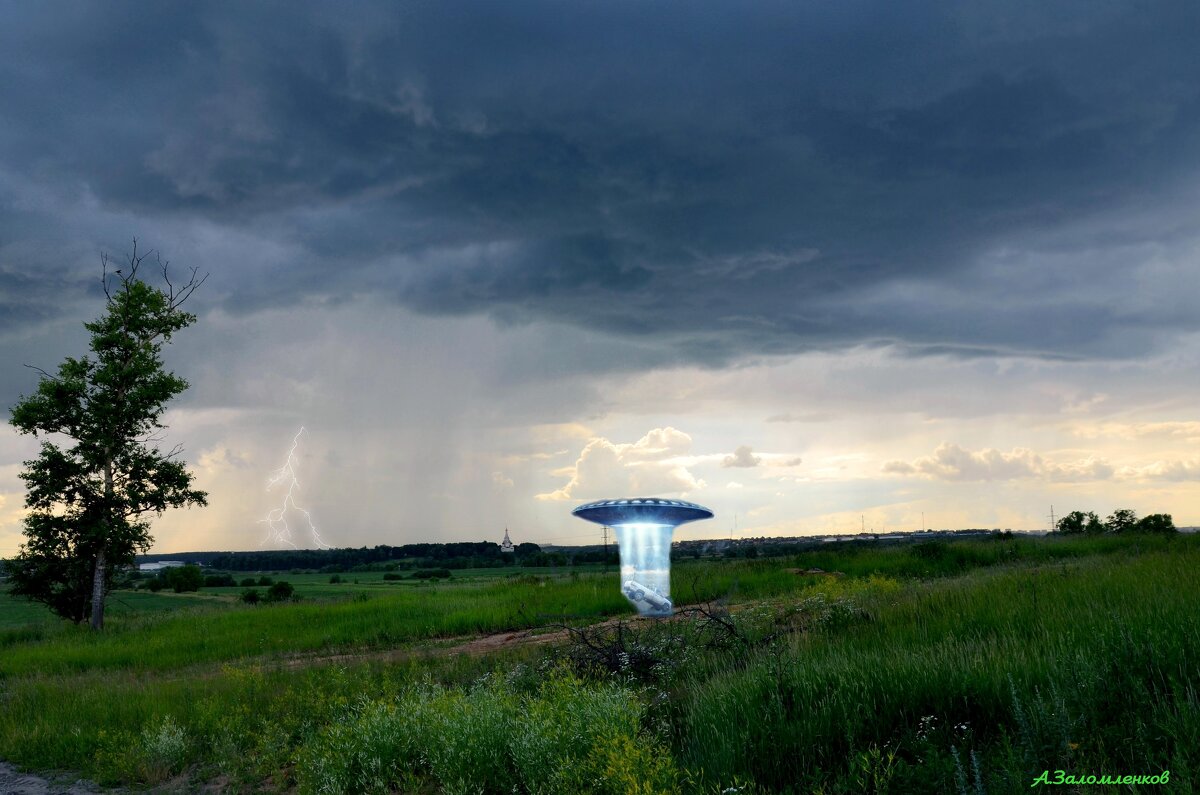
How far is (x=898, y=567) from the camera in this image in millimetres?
25516

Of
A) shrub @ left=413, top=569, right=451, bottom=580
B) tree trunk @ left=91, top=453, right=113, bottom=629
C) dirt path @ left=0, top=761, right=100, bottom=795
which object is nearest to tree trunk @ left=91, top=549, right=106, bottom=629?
tree trunk @ left=91, top=453, right=113, bottom=629

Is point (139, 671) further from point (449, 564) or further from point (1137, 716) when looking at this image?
point (449, 564)

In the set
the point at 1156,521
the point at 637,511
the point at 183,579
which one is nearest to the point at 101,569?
the point at 637,511

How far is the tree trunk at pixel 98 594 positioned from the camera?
84.8ft

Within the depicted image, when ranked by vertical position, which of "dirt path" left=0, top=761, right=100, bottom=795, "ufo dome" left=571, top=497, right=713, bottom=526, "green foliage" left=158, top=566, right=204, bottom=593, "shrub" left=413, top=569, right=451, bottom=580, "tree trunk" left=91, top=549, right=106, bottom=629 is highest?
"ufo dome" left=571, top=497, right=713, bottom=526

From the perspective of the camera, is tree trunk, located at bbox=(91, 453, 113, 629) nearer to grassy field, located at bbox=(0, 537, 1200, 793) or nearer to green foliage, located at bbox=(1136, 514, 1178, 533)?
grassy field, located at bbox=(0, 537, 1200, 793)

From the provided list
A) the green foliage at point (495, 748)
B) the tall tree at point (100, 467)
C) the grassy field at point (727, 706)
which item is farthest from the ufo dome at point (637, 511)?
the tall tree at point (100, 467)

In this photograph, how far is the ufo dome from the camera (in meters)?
13.2

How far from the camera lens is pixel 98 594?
26.1 meters

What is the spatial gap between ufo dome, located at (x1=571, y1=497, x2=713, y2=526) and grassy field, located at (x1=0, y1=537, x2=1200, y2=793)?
6.03 feet

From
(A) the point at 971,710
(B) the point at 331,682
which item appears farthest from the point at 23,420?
(A) the point at 971,710

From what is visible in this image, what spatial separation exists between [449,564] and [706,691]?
10918 cm

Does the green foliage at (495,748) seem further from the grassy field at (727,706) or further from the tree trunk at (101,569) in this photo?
the tree trunk at (101,569)

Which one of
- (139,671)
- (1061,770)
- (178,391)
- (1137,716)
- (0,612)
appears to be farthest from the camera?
(0,612)
